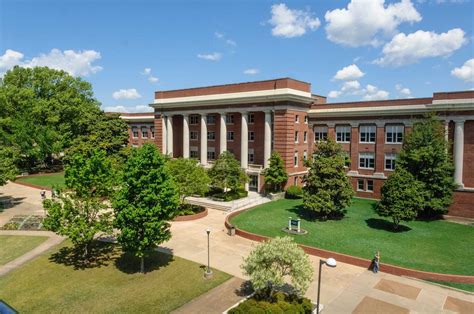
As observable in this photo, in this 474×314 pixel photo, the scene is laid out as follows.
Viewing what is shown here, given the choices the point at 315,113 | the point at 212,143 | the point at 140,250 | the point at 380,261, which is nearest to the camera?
the point at 140,250

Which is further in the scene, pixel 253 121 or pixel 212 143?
pixel 212 143

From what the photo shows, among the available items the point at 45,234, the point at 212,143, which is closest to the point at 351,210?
the point at 212,143

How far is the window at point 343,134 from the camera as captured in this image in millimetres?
51000

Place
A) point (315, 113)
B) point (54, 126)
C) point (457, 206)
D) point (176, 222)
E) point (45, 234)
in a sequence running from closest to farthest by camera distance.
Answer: point (45, 234) < point (176, 222) < point (457, 206) < point (315, 113) < point (54, 126)

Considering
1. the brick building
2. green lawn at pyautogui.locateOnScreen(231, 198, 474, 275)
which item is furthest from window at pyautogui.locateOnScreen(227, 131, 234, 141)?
green lawn at pyautogui.locateOnScreen(231, 198, 474, 275)

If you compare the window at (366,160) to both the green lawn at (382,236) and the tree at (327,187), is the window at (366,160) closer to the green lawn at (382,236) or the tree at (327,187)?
the green lawn at (382,236)

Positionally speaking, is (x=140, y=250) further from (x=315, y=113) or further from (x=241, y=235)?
(x=315, y=113)

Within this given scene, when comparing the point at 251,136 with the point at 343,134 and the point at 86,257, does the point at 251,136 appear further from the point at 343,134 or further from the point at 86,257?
the point at 86,257

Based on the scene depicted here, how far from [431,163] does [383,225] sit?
9.09m

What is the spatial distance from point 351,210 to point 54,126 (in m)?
55.7

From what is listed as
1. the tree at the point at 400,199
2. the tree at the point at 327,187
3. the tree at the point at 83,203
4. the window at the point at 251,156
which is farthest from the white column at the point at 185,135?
the tree at the point at 400,199

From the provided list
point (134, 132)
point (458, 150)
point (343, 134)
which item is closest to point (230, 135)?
point (343, 134)

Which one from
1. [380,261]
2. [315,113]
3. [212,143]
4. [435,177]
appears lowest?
[380,261]

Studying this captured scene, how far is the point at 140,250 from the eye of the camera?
2370cm
